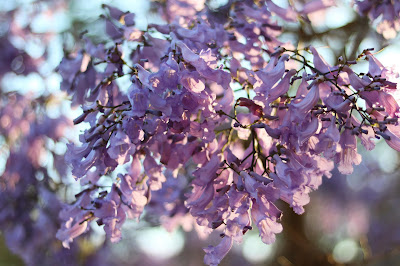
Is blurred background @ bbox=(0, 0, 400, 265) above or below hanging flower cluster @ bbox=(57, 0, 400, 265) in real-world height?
below

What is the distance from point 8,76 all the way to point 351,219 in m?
5.09

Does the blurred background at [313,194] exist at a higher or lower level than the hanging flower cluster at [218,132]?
lower

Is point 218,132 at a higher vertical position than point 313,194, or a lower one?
higher

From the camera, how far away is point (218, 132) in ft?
6.45

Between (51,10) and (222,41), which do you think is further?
(51,10)

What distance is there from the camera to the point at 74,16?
4340 millimetres

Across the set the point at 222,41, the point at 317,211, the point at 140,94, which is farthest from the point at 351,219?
the point at 140,94

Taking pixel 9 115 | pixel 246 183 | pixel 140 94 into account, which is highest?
pixel 140 94

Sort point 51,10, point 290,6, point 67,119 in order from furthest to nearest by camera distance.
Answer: point 51,10, point 67,119, point 290,6

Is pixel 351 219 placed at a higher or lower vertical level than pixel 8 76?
lower

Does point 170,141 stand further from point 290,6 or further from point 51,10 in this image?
point 51,10

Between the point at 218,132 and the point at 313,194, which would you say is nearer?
the point at 218,132

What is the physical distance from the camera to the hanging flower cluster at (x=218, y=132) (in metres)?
1.45

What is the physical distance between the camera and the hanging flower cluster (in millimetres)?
1451
